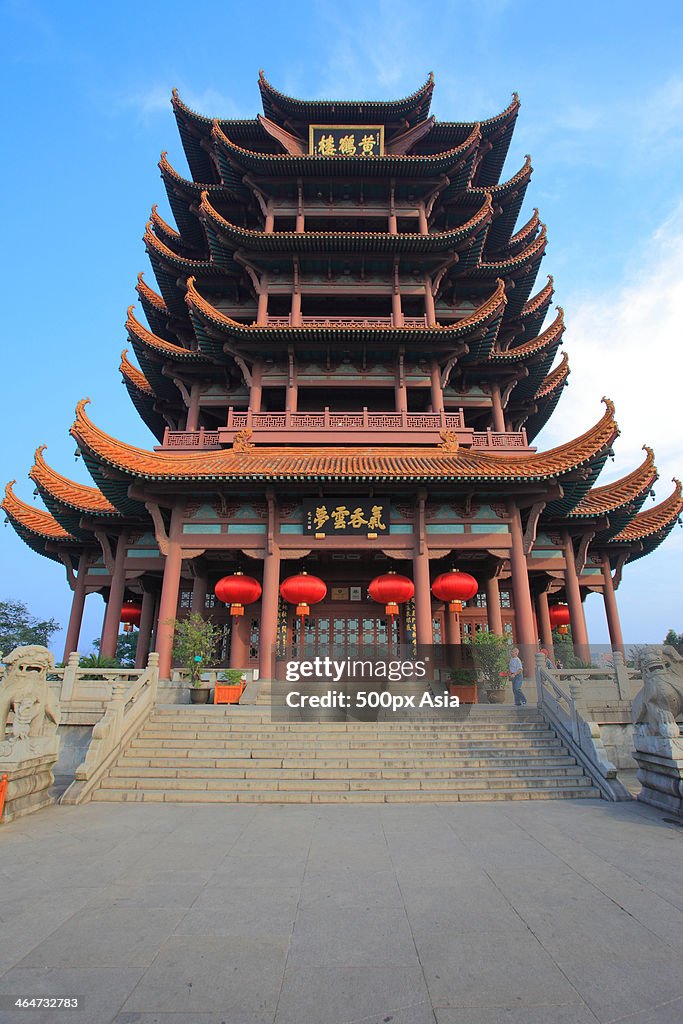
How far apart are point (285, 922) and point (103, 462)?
11305mm

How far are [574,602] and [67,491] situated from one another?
1628cm

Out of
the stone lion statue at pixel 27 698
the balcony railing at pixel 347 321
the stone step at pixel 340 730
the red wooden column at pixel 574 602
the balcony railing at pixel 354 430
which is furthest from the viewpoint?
the balcony railing at pixel 347 321

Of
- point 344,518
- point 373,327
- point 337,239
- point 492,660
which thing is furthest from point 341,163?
point 492,660

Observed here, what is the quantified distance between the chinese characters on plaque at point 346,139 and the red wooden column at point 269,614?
57.8ft

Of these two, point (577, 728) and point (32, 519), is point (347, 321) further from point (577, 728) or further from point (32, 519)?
point (577, 728)

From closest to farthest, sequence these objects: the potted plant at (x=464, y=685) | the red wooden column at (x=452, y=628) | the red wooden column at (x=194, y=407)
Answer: the potted plant at (x=464, y=685) < the red wooden column at (x=452, y=628) < the red wooden column at (x=194, y=407)

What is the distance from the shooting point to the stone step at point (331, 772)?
26.3 ft

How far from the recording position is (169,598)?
42.8 ft

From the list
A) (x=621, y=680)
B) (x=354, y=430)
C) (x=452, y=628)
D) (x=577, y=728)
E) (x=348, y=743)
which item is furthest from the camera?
(x=452, y=628)

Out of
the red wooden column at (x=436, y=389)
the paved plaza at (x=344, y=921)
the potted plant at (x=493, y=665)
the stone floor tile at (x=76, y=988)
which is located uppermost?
the red wooden column at (x=436, y=389)

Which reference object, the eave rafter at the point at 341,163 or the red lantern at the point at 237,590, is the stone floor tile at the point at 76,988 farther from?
the eave rafter at the point at 341,163

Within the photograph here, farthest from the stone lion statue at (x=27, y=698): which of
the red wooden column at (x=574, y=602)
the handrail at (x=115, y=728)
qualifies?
the red wooden column at (x=574, y=602)

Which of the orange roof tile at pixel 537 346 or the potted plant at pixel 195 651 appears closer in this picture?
the potted plant at pixel 195 651

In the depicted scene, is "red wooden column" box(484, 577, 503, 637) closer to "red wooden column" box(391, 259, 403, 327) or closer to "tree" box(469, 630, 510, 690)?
"tree" box(469, 630, 510, 690)
